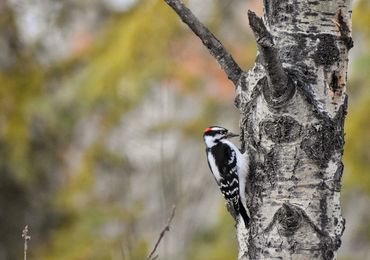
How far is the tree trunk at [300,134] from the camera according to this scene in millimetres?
2607

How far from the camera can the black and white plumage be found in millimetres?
3488

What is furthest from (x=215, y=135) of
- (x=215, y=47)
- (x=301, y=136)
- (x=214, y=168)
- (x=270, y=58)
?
(x=270, y=58)

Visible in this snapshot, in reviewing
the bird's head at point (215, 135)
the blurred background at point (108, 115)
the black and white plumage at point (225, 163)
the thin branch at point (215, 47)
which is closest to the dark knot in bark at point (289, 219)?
the black and white plumage at point (225, 163)

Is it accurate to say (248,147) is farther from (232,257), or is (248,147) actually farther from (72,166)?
(72,166)

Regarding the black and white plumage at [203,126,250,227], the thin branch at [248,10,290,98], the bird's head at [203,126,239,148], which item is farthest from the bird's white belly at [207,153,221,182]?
the thin branch at [248,10,290,98]

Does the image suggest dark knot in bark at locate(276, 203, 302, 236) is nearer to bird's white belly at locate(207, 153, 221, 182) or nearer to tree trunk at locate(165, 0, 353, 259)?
tree trunk at locate(165, 0, 353, 259)

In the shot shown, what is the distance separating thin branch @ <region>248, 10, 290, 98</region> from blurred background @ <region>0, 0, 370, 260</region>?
293 cm

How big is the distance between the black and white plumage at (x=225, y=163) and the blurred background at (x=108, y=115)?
0.87 meters

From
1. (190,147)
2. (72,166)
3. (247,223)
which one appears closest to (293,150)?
(247,223)

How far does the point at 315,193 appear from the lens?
261 cm

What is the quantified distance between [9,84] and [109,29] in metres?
1.61

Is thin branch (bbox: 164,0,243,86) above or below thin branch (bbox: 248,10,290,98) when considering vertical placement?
above

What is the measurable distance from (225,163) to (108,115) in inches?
175

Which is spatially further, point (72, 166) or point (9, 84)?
point (72, 166)
